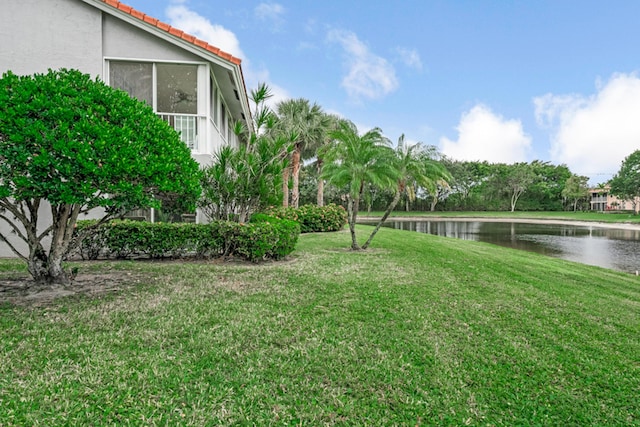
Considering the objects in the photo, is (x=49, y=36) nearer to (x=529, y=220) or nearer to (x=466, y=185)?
(x=529, y=220)

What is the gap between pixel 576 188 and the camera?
53938 mm

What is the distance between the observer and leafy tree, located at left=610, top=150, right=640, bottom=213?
156 feet

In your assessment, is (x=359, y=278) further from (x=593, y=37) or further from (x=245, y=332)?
(x=593, y=37)

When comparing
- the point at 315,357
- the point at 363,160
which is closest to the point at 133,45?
the point at 363,160

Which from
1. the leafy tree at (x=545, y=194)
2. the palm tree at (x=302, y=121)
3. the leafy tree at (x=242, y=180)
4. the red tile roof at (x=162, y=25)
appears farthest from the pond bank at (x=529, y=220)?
the red tile roof at (x=162, y=25)

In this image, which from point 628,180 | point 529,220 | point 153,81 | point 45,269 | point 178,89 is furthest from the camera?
point 628,180

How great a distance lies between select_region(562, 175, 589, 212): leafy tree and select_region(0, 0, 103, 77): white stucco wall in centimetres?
6246

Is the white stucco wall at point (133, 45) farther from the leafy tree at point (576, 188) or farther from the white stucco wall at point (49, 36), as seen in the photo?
the leafy tree at point (576, 188)

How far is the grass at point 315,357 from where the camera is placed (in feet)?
8.73

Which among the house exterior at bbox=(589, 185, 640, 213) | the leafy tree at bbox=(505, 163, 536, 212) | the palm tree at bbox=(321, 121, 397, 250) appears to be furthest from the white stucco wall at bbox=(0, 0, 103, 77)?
the house exterior at bbox=(589, 185, 640, 213)

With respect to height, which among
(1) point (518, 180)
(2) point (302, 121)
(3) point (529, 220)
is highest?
(2) point (302, 121)

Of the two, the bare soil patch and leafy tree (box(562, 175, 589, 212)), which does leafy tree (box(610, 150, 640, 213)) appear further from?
the bare soil patch

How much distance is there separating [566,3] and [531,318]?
17.0 meters

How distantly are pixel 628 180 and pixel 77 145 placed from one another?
2460 inches
